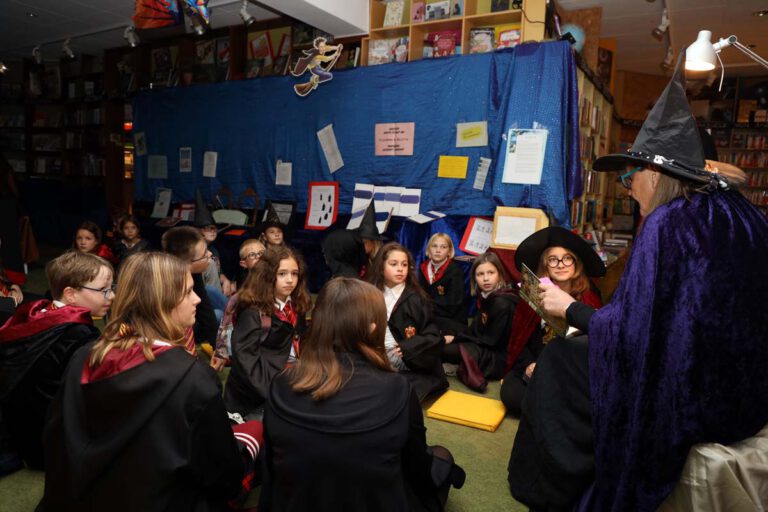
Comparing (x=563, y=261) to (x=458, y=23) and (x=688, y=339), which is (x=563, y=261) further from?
(x=458, y=23)

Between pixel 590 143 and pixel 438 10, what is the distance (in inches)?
85.1

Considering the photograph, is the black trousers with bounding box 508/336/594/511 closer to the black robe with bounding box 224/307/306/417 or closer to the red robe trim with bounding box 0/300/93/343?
the black robe with bounding box 224/307/306/417

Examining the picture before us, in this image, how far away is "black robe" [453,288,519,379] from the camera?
3.46 metres

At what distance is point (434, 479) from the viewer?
1814mm

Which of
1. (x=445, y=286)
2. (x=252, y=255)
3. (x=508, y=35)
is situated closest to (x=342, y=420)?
(x=252, y=255)

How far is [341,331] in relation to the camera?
5.02ft

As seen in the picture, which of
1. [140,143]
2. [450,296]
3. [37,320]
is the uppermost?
[140,143]

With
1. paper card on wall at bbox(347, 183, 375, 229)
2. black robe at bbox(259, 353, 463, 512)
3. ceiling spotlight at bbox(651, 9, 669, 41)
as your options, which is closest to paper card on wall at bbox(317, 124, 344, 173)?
paper card on wall at bbox(347, 183, 375, 229)

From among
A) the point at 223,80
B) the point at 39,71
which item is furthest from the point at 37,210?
the point at 223,80

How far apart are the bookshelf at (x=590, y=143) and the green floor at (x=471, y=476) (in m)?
3.05

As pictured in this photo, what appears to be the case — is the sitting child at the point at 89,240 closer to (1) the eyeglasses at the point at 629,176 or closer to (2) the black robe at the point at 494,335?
(2) the black robe at the point at 494,335

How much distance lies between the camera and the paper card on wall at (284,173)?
6238mm

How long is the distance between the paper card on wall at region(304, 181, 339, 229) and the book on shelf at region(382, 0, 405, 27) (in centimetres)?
179

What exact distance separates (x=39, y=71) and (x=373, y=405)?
10605 millimetres
